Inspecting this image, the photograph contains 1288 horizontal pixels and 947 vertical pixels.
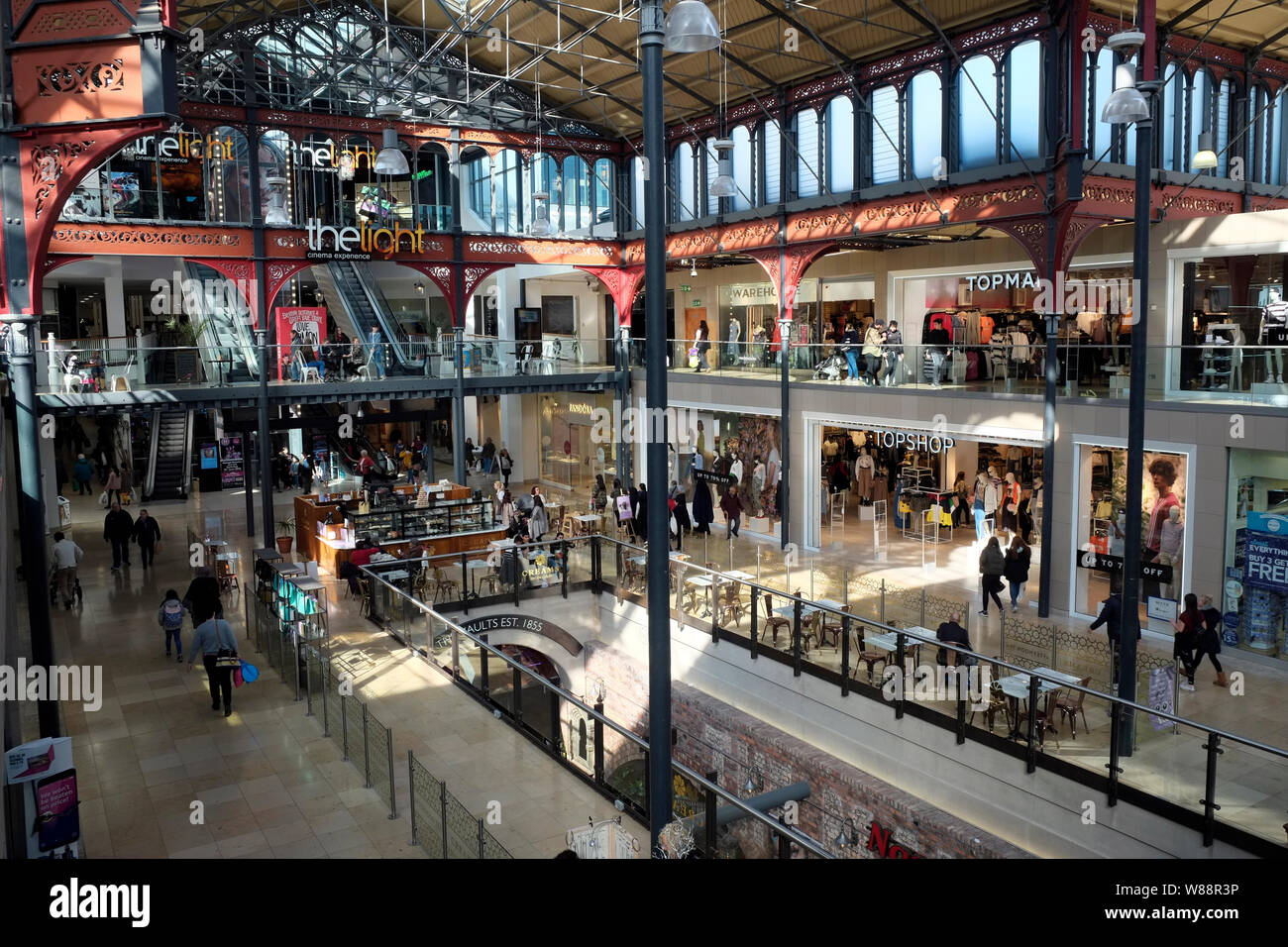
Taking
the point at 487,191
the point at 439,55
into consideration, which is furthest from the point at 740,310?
the point at 439,55

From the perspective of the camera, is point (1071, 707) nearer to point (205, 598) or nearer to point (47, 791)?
point (47, 791)

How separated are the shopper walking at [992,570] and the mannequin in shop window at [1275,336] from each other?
4.47 metres

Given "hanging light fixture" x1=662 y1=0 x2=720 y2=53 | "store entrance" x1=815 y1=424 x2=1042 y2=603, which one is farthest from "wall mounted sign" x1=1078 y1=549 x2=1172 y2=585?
"hanging light fixture" x1=662 y1=0 x2=720 y2=53

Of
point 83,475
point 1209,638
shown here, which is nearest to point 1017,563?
point 1209,638

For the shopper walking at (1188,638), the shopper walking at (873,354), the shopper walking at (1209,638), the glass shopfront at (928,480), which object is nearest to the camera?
the shopper walking at (1209,638)

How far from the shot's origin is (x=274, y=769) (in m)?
10.8

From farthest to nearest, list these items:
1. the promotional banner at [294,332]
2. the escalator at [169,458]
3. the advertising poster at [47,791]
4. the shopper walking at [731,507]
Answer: the escalator at [169,458] → the promotional banner at [294,332] → the shopper walking at [731,507] → the advertising poster at [47,791]

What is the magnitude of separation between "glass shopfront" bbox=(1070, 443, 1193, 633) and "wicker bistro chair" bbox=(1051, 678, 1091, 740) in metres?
5.40

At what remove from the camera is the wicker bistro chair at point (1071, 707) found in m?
10.8

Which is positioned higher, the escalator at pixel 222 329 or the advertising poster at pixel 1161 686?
the escalator at pixel 222 329

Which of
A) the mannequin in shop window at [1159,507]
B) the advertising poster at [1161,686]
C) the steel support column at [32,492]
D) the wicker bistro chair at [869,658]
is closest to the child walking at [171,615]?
the steel support column at [32,492]

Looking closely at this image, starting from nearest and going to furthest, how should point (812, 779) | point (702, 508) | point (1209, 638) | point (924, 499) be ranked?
point (1209, 638)
point (812, 779)
point (924, 499)
point (702, 508)

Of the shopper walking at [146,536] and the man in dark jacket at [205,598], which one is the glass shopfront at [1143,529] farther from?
the shopper walking at [146,536]

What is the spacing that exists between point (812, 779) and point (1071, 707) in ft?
12.8
